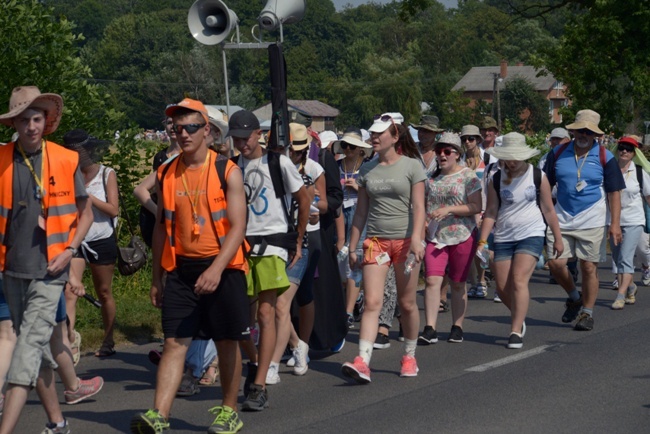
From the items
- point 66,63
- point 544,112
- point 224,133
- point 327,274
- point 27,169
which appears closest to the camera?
point 27,169

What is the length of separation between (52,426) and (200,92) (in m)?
99.9

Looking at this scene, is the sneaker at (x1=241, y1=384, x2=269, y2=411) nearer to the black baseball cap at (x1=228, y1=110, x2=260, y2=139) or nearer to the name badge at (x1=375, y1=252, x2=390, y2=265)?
the name badge at (x1=375, y1=252, x2=390, y2=265)

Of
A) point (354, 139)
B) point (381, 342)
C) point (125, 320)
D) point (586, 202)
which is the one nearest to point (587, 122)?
point (586, 202)

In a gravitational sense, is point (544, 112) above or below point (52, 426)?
below

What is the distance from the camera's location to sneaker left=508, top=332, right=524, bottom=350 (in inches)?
404

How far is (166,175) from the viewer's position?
6957 mm

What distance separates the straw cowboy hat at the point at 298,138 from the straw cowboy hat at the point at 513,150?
191 cm

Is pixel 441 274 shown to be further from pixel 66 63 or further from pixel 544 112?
pixel 544 112

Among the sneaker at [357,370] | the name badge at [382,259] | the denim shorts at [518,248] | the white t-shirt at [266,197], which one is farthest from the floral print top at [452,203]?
the white t-shirt at [266,197]

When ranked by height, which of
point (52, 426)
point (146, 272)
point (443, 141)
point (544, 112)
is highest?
point (443, 141)

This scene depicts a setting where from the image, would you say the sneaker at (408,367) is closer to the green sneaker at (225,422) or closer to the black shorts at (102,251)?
the green sneaker at (225,422)

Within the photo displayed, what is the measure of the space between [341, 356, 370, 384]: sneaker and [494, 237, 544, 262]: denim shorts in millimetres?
2397

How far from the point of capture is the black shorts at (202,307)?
6.85 meters

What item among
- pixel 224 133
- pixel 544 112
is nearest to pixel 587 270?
pixel 224 133
